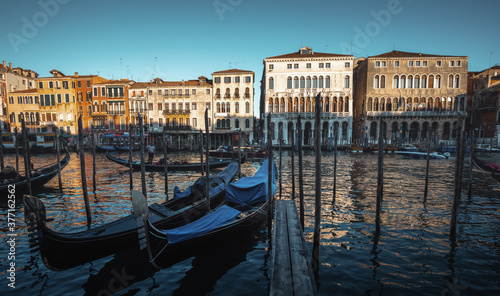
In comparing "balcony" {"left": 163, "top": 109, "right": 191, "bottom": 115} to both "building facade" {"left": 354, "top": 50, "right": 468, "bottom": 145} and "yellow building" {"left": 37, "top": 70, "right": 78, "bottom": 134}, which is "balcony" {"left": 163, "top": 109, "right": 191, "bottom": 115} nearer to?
"yellow building" {"left": 37, "top": 70, "right": 78, "bottom": 134}

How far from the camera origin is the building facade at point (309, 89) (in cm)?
3581

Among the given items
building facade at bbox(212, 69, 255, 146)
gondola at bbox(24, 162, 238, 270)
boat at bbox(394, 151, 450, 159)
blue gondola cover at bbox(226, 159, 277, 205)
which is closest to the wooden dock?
blue gondola cover at bbox(226, 159, 277, 205)

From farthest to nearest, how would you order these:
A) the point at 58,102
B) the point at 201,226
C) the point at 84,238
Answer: the point at 58,102, the point at 201,226, the point at 84,238

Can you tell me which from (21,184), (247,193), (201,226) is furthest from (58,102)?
(201,226)

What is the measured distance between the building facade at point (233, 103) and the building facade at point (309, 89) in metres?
2.83

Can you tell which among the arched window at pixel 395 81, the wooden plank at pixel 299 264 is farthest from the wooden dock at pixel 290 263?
the arched window at pixel 395 81

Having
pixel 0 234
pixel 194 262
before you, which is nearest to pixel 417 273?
pixel 194 262

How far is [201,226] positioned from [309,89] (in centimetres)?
3377

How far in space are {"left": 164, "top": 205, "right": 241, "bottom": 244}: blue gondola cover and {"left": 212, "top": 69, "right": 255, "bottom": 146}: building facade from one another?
29830 millimetres

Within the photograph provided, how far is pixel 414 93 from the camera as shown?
35531mm

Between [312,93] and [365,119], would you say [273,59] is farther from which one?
[365,119]

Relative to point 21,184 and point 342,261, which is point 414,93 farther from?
point 21,184

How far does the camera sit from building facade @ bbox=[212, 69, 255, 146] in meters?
36.2

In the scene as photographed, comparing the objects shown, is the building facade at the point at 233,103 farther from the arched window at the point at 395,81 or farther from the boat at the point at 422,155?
the arched window at the point at 395,81
